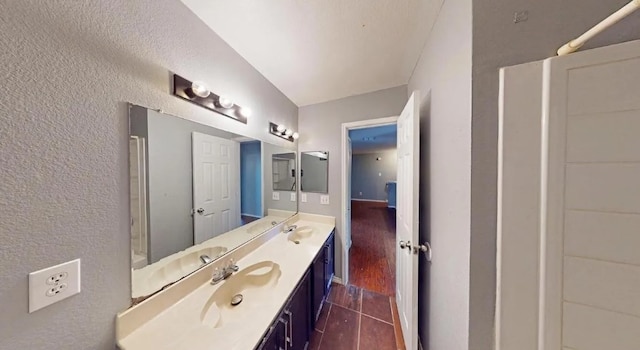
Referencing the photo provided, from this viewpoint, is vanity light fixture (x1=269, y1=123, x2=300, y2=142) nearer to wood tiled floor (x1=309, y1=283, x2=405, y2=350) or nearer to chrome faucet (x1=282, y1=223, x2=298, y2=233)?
chrome faucet (x1=282, y1=223, x2=298, y2=233)

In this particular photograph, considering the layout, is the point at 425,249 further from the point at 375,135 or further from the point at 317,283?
the point at 375,135

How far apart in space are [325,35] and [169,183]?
4.24 feet

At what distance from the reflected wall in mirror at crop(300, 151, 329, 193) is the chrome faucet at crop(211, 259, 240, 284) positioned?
4.06ft

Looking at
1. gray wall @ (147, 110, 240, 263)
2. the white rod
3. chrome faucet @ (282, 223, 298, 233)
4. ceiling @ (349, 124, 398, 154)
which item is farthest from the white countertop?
ceiling @ (349, 124, 398, 154)

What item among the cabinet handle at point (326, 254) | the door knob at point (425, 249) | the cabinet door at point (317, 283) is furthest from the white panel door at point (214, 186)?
the door knob at point (425, 249)

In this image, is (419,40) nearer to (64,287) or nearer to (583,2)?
(583,2)

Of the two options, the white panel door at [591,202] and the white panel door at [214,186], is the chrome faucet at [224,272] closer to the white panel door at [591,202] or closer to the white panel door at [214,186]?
the white panel door at [214,186]

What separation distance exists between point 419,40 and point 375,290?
2399 mm

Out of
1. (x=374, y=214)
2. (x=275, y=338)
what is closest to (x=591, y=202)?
(x=275, y=338)

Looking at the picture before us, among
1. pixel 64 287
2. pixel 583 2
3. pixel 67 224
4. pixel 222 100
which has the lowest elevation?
pixel 64 287

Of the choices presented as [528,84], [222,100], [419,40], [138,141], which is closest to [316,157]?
[222,100]

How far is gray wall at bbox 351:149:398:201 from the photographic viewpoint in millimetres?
7230

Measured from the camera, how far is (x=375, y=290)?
2100 mm

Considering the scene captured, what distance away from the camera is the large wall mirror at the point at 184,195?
0.82 meters
